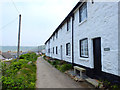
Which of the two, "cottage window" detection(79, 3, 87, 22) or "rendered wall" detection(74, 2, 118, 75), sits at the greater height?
"cottage window" detection(79, 3, 87, 22)

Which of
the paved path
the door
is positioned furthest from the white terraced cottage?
the paved path

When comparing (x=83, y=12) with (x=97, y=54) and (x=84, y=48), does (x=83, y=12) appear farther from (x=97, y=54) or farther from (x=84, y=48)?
(x=97, y=54)

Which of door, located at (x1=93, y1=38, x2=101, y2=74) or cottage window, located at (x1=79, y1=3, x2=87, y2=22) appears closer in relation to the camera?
door, located at (x1=93, y1=38, x2=101, y2=74)

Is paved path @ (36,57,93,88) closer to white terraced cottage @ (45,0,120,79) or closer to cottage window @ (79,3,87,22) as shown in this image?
white terraced cottage @ (45,0,120,79)

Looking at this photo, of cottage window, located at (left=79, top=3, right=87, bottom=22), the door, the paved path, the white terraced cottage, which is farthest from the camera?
cottage window, located at (left=79, top=3, right=87, bottom=22)

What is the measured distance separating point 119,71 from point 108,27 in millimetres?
2055

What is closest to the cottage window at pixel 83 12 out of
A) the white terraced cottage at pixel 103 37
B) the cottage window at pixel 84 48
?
the white terraced cottage at pixel 103 37

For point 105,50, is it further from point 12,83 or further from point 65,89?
point 12,83

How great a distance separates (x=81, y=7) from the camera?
24.4ft

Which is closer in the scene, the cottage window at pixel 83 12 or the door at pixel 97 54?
the door at pixel 97 54

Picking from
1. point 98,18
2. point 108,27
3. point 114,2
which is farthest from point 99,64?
point 114,2

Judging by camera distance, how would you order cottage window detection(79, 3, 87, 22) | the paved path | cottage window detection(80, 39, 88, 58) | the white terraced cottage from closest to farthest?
the white terraced cottage < the paved path < cottage window detection(80, 39, 88, 58) < cottage window detection(79, 3, 87, 22)

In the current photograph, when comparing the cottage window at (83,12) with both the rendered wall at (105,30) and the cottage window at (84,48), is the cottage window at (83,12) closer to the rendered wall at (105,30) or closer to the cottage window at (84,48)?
the rendered wall at (105,30)

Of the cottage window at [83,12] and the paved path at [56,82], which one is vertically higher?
the cottage window at [83,12]
